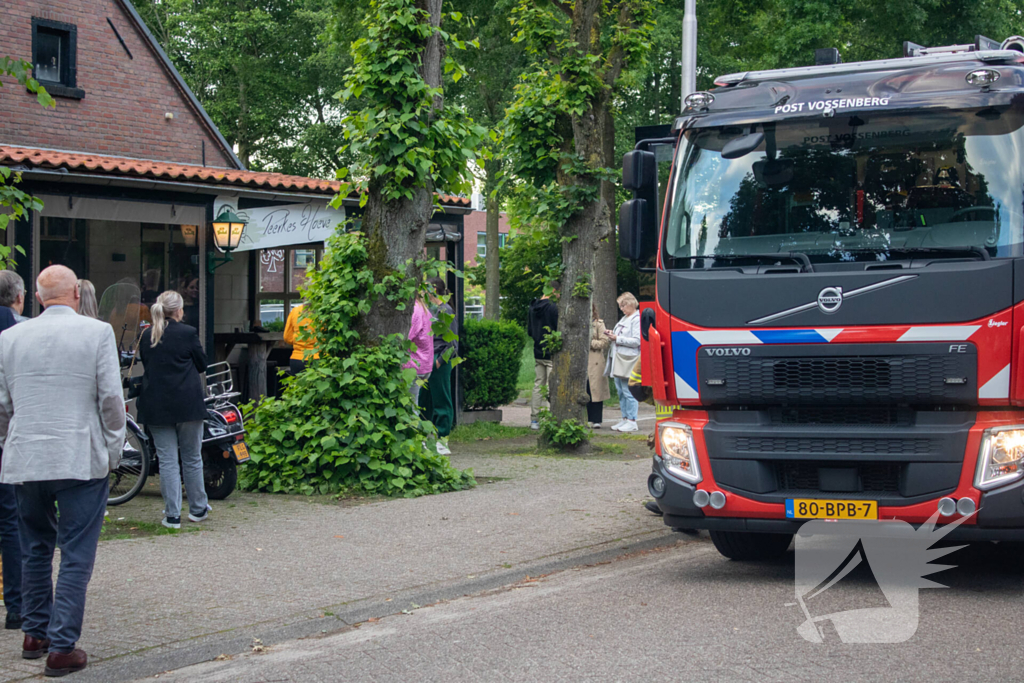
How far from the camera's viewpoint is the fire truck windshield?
619 centimetres

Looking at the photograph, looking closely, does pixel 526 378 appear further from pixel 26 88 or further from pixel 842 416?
pixel 842 416

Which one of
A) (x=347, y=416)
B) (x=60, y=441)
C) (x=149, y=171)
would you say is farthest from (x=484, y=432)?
(x=60, y=441)

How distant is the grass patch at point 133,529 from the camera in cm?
781

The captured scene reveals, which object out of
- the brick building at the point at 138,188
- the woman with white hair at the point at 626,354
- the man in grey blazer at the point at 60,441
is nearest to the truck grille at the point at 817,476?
the man in grey blazer at the point at 60,441

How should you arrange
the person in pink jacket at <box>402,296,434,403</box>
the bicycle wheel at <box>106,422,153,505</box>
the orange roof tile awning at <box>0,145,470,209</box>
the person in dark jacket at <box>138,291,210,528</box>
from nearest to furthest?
the person in dark jacket at <box>138,291,210,528</box>
the bicycle wheel at <box>106,422,153,505</box>
the orange roof tile awning at <box>0,145,470,209</box>
the person in pink jacket at <box>402,296,434,403</box>

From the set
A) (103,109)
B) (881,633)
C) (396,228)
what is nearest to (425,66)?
(396,228)

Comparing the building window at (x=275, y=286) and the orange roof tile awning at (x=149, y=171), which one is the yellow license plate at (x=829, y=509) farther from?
the building window at (x=275, y=286)

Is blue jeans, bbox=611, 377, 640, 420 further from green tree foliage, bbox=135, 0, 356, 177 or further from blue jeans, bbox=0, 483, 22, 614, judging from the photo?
green tree foliage, bbox=135, 0, 356, 177

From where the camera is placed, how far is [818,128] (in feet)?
22.1

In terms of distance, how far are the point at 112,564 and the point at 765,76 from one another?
532cm

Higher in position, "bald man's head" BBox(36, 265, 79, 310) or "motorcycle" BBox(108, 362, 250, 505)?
"bald man's head" BBox(36, 265, 79, 310)

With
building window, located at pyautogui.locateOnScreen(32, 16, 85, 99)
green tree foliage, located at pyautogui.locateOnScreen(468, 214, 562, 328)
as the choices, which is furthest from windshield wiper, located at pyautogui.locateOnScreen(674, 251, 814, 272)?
green tree foliage, located at pyautogui.locateOnScreen(468, 214, 562, 328)

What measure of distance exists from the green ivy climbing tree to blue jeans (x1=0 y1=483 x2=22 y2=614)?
7.51 metres

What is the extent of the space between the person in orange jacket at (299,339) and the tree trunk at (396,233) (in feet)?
1.68
